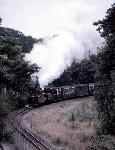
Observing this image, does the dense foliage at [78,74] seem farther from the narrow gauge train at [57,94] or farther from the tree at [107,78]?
the tree at [107,78]

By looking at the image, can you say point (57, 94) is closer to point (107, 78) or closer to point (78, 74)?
point (78, 74)

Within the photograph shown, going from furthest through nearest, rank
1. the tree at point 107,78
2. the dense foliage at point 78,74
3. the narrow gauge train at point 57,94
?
the dense foliage at point 78,74 → the narrow gauge train at point 57,94 → the tree at point 107,78

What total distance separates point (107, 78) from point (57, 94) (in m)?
19.0

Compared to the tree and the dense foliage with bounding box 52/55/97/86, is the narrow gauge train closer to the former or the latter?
the dense foliage with bounding box 52/55/97/86

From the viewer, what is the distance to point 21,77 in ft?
121

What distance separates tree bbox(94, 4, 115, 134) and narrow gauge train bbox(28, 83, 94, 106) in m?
16.2

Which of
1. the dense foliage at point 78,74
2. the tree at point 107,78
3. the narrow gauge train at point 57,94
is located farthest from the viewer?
the dense foliage at point 78,74

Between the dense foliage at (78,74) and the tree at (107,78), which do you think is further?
the dense foliage at (78,74)

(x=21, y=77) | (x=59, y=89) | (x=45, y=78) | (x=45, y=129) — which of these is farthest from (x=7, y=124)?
(x=45, y=78)

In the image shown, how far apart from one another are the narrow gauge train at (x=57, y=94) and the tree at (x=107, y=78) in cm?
1619

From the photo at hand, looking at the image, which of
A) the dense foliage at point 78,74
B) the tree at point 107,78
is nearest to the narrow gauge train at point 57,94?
the dense foliage at point 78,74

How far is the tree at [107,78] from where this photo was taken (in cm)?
2156

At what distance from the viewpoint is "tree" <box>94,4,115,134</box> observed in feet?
70.7

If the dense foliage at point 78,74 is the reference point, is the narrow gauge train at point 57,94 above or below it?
below
